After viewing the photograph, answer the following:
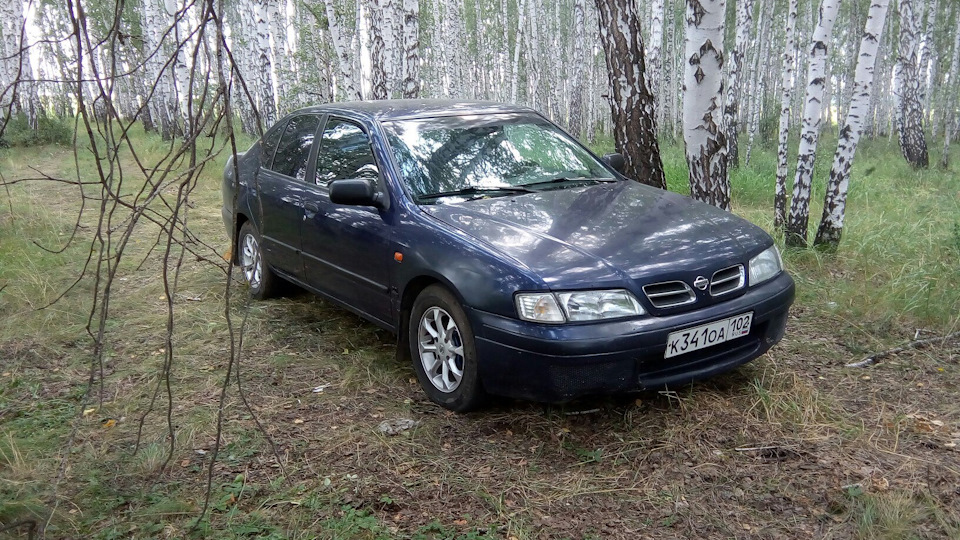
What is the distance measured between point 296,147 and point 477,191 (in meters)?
1.76

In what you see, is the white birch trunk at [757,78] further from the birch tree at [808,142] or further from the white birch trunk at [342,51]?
the birch tree at [808,142]

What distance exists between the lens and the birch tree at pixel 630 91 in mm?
5844

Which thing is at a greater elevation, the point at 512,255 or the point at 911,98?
the point at 911,98

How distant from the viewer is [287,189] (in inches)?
189

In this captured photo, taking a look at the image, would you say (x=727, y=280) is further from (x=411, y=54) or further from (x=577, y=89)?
(x=577, y=89)

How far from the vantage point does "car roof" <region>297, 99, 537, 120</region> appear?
4.35 metres

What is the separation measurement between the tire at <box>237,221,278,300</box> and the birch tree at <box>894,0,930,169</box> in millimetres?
14273

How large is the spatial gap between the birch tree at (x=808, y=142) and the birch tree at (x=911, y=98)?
9.77m

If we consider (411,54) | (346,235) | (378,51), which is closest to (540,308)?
(346,235)

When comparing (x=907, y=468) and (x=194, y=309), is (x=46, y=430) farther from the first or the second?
(x=907, y=468)

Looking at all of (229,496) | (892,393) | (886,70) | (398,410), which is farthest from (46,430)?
(886,70)

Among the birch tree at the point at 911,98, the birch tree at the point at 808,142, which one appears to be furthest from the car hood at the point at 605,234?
the birch tree at the point at 911,98

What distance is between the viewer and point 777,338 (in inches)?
140

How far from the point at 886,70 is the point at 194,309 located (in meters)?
29.2
